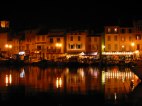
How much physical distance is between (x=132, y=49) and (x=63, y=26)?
1700 centimetres

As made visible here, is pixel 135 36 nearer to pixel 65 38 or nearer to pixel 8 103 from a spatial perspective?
pixel 65 38

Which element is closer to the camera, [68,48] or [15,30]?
[68,48]

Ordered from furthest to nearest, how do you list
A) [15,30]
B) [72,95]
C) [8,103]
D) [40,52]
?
[15,30]
[40,52]
[72,95]
[8,103]

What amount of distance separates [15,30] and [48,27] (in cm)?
794

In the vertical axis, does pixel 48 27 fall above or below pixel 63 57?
above

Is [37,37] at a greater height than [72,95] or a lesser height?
greater

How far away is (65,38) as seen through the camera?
76.8m

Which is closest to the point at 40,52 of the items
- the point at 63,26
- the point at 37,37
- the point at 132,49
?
the point at 37,37

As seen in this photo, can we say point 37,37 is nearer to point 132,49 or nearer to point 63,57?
point 63,57

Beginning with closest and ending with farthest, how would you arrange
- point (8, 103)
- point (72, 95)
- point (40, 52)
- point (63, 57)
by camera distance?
point (8, 103), point (72, 95), point (63, 57), point (40, 52)

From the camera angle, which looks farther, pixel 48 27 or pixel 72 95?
pixel 48 27

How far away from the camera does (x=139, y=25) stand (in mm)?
73250

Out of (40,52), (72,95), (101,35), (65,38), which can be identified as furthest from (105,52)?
(72,95)

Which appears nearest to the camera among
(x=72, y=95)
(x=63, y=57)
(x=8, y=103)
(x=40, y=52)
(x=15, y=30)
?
(x=8, y=103)
